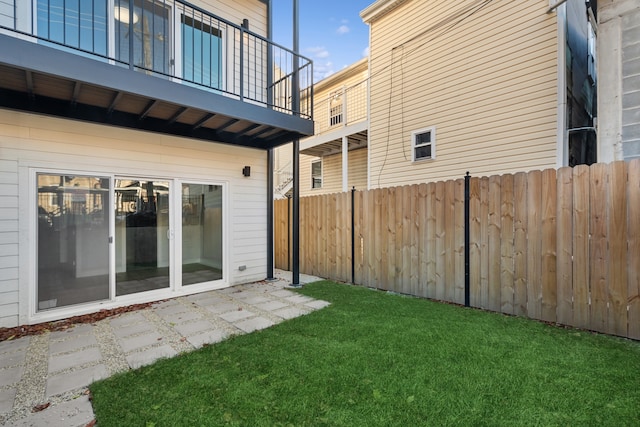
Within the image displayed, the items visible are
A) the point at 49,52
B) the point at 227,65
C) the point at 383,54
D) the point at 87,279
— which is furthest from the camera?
the point at 383,54

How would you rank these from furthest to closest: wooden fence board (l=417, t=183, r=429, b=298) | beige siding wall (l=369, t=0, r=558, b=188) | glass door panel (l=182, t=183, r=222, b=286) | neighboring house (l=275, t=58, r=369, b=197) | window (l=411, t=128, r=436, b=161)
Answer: neighboring house (l=275, t=58, r=369, b=197), window (l=411, t=128, r=436, b=161), beige siding wall (l=369, t=0, r=558, b=188), glass door panel (l=182, t=183, r=222, b=286), wooden fence board (l=417, t=183, r=429, b=298)

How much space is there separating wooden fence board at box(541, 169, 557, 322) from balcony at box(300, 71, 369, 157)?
20.6ft

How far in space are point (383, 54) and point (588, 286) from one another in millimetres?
7984

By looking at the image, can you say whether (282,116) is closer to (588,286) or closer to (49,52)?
(49,52)

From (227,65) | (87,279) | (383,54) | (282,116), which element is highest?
(383,54)

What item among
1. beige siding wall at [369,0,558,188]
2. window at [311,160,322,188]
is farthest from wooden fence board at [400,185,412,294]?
window at [311,160,322,188]

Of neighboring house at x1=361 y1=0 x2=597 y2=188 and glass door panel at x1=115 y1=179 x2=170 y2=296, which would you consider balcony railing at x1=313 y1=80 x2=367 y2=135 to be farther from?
glass door panel at x1=115 y1=179 x2=170 y2=296

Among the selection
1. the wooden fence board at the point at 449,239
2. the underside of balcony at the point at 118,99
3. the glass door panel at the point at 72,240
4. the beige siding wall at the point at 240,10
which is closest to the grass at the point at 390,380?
the wooden fence board at the point at 449,239

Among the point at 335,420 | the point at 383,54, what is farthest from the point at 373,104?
the point at 335,420

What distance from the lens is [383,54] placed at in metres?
9.06

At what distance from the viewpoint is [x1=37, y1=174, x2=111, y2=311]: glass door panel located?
4.09 metres

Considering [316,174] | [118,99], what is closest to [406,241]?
[118,99]

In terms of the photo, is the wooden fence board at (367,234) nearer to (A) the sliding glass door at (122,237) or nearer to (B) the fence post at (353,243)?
(B) the fence post at (353,243)

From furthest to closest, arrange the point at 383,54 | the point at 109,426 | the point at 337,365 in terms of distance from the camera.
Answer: the point at 383,54 → the point at 337,365 → the point at 109,426
